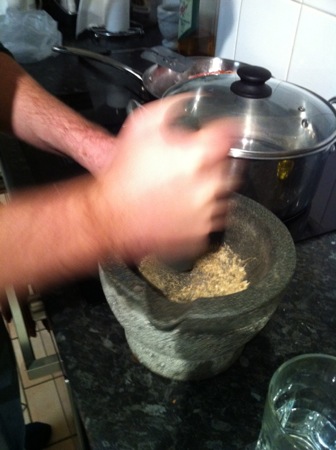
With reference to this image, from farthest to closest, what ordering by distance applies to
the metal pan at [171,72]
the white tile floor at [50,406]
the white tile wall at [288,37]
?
1. the white tile floor at [50,406]
2. the metal pan at [171,72]
3. the white tile wall at [288,37]

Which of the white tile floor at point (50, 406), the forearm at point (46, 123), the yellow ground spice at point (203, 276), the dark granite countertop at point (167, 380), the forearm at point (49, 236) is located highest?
the forearm at point (49, 236)

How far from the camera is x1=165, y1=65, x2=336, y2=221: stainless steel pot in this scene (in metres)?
0.65

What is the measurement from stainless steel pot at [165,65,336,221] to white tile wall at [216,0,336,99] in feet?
0.36

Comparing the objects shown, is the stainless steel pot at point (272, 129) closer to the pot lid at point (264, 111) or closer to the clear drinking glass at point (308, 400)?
the pot lid at point (264, 111)

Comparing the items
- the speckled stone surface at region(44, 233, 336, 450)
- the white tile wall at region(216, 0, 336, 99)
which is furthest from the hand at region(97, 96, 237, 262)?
the white tile wall at region(216, 0, 336, 99)

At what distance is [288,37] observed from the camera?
36.3 inches

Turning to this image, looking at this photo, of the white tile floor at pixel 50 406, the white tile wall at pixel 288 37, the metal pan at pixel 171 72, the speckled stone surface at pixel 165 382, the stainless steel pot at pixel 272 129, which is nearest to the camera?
the speckled stone surface at pixel 165 382

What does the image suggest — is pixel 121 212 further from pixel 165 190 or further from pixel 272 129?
pixel 272 129

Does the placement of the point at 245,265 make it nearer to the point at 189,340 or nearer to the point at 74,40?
the point at 189,340

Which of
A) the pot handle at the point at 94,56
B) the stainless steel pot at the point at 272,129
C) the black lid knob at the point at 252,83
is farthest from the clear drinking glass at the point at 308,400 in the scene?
the pot handle at the point at 94,56

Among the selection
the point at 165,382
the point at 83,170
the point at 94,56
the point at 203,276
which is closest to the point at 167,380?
the point at 165,382

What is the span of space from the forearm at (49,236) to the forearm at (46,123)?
0.19m

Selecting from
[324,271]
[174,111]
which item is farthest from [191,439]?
[174,111]

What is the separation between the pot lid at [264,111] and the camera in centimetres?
72
